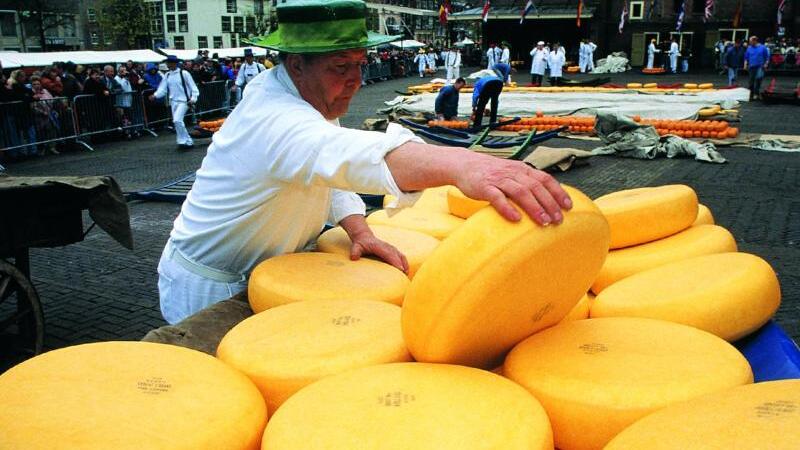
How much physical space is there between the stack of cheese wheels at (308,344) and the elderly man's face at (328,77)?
73 cm

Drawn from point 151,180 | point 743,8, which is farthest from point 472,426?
point 743,8

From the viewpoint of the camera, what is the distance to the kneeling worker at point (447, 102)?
14719 millimetres

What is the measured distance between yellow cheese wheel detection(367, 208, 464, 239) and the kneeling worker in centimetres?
1180

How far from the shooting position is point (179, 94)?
539 inches

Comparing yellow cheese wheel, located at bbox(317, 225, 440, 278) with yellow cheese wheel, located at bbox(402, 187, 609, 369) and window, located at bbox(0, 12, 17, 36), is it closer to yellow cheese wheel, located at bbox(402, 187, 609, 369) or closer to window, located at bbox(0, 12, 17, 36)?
yellow cheese wheel, located at bbox(402, 187, 609, 369)

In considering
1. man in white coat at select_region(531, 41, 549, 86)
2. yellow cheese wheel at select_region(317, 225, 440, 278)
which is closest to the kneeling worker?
man in white coat at select_region(531, 41, 549, 86)

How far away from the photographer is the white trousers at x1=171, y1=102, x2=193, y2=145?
13.1 meters

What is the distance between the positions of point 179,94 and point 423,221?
39.5 feet

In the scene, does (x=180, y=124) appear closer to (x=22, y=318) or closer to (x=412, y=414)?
(x=22, y=318)

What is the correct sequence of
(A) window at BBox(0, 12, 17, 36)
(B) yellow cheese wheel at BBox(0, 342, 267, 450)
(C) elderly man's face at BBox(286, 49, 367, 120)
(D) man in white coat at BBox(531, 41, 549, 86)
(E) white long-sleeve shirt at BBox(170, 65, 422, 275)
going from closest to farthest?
(B) yellow cheese wheel at BBox(0, 342, 267, 450)
(E) white long-sleeve shirt at BBox(170, 65, 422, 275)
(C) elderly man's face at BBox(286, 49, 367, 120)
(D) man in white coat at BBox(531, 41, 549, 86)
(A) window at BBox(0, 12, 17, 36)

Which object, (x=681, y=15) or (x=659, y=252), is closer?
(x=659, y=252)

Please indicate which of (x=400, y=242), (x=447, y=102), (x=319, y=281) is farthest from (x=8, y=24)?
(x=319, y=281)

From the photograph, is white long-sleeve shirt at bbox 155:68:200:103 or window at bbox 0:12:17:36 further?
window at bbox 0:12:17:36

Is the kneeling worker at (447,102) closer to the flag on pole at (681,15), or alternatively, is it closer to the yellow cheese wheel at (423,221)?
the yellow cheese wheel at (423,221)
